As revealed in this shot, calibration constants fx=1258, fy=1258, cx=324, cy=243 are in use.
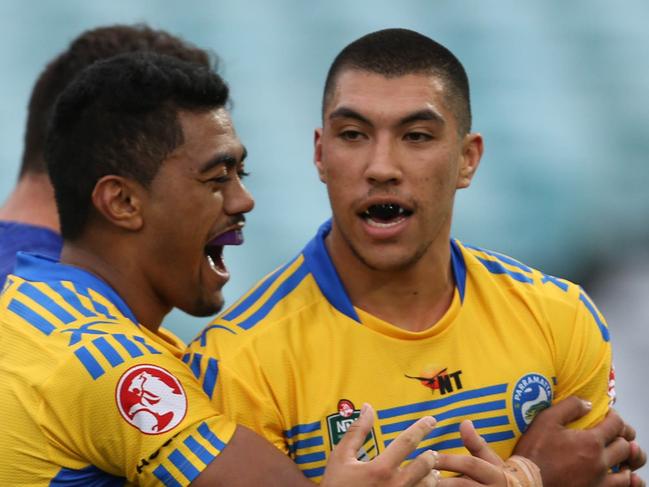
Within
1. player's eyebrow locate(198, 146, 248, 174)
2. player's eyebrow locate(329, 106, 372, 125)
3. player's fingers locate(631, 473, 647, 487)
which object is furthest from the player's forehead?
player's fingers locate(631, 473, 647, 487)

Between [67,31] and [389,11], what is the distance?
1.95 meters

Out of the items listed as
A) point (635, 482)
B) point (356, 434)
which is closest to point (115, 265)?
point (356, 434)

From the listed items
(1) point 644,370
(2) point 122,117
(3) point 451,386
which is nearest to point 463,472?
(3) point 451,386

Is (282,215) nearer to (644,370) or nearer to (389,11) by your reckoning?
(389,11)

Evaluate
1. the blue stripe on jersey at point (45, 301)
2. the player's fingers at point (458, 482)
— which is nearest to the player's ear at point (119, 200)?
the blue stripe on jersey at point (45, 301)

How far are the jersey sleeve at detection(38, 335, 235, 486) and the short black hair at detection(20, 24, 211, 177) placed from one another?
4.82ft

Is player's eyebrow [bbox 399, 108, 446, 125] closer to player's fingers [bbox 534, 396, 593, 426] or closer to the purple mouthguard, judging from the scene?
the purple mouthguard

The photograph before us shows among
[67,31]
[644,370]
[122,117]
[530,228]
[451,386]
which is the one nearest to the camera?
[451,386]

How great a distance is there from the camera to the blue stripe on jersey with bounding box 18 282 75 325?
2896 mm

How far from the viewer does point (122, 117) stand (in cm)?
322

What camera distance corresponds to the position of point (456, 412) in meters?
3.00

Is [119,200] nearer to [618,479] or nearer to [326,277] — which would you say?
[326,277]

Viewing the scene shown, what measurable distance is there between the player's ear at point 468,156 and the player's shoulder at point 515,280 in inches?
7.6

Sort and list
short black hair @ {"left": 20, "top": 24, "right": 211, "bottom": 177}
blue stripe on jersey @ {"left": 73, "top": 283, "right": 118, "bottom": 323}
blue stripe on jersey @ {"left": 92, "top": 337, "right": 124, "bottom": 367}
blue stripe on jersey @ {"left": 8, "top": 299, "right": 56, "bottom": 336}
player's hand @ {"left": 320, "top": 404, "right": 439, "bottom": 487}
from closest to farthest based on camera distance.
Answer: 1. player's hand @ {"left": 320, "top": 404, "right": 439, "bottom": 487}
2. blue stripe on jersey @ {"left": 92, "top": 337, "right": 124, "bottom": 367}
3. blue stripe on jersey @ {"left": 8, "top": 299, "right": 56, "bottom": 336}
4. blue stripe on jersey @ {"left": 73, "top": 283, "right": 118, "bottom": 323}
5. short black hair @ {"left": 20, "top": 24, "right": 211, "bottom": 177}
